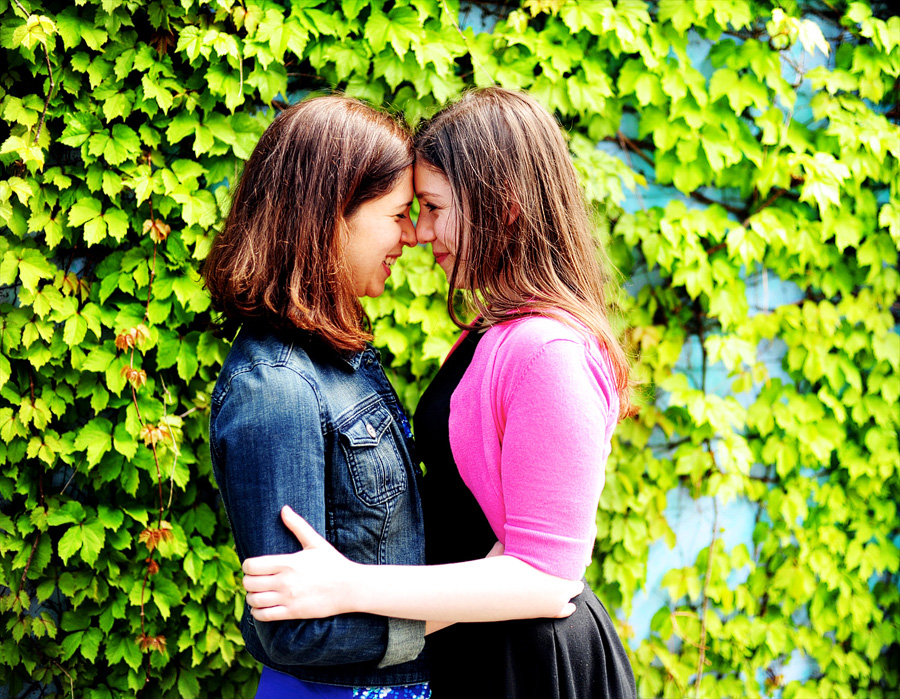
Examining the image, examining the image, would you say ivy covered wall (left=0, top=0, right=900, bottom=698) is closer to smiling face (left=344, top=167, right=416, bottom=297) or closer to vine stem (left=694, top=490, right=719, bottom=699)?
vine stem (left=694, top=490, right=719, bottom=699)

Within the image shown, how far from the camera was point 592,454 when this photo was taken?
1.11 meters

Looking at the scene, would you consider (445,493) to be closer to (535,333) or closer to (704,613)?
(535,333)

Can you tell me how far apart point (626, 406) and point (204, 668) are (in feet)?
5.05

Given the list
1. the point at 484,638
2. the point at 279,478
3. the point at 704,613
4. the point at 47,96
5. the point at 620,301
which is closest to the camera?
the point at 279,478

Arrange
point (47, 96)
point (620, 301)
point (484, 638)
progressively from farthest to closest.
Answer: point (620, 301) < point (47, 96) < point (484, 638)

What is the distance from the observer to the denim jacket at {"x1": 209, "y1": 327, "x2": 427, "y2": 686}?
1046 mm

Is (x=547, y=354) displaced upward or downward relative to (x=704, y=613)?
upward

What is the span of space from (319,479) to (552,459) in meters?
0.37

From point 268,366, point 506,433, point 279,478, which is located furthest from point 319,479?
point 506,433

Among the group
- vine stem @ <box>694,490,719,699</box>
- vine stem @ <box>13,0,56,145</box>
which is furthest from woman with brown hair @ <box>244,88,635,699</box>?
vine stem @ <box>694,490,719,699</box>

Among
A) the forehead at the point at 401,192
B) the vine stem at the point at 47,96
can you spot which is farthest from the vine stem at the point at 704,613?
the vine stem at the point at 47,96

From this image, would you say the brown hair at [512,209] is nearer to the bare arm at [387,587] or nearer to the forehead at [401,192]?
the forehead at [401,192]

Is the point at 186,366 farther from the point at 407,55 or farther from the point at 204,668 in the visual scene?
the point at 407,55

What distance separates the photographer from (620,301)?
2.05 metres
